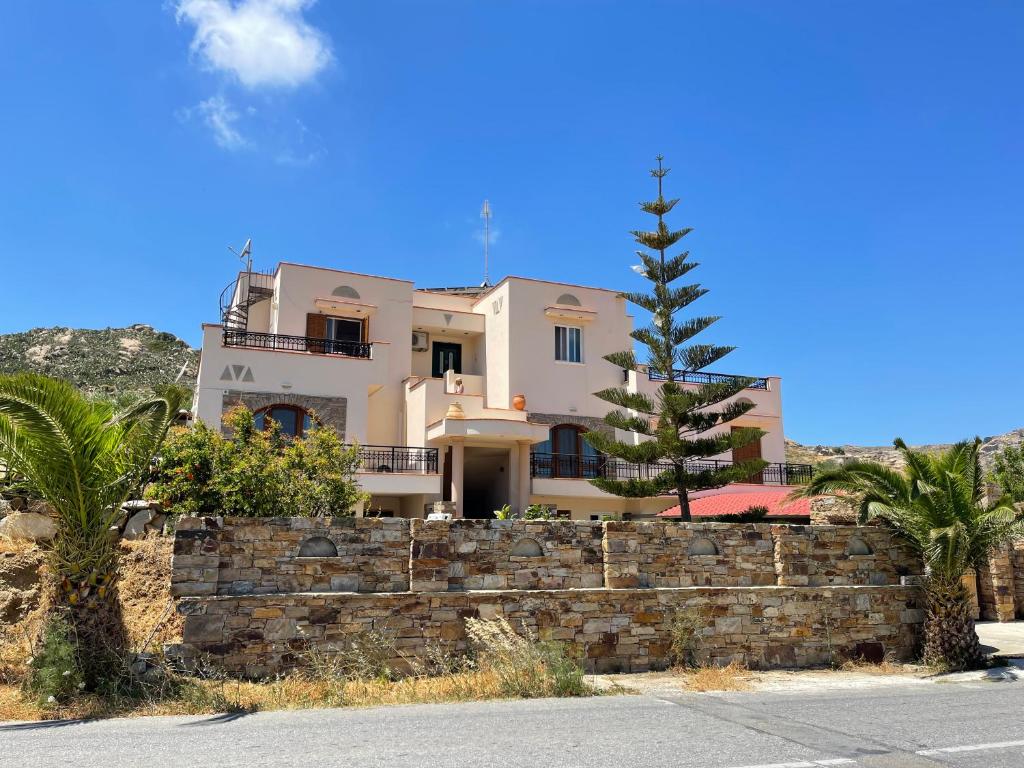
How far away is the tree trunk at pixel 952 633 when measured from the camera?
11.9 meters

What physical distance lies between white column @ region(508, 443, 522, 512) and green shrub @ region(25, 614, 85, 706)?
14.4m

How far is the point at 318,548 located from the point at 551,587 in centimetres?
325

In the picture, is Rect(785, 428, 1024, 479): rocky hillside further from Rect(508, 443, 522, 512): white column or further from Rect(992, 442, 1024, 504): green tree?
Rect(508, 443, 522, 512): white column

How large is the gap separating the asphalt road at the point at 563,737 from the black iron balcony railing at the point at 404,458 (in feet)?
41.4

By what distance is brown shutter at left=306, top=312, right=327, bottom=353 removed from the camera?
75.2 feet

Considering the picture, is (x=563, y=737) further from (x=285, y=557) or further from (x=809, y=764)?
(x=285, y=557)

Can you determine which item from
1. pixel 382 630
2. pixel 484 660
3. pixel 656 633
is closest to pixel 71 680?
pixel 382 630

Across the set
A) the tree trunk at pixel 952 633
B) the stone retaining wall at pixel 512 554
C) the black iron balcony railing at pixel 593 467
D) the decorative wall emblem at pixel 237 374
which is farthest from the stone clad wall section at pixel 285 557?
the black iron balcony railing at pixel 593 467

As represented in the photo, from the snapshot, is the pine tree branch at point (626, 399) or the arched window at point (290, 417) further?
the arched window at point (290, 417)

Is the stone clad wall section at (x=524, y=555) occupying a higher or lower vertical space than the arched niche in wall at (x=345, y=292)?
lower

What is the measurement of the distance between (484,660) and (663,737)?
3.29 m

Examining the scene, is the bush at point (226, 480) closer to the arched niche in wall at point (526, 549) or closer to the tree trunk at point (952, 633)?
the arched niche in wall at point (526, 549)

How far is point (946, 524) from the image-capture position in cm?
1219

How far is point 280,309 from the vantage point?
22719 millimetres
